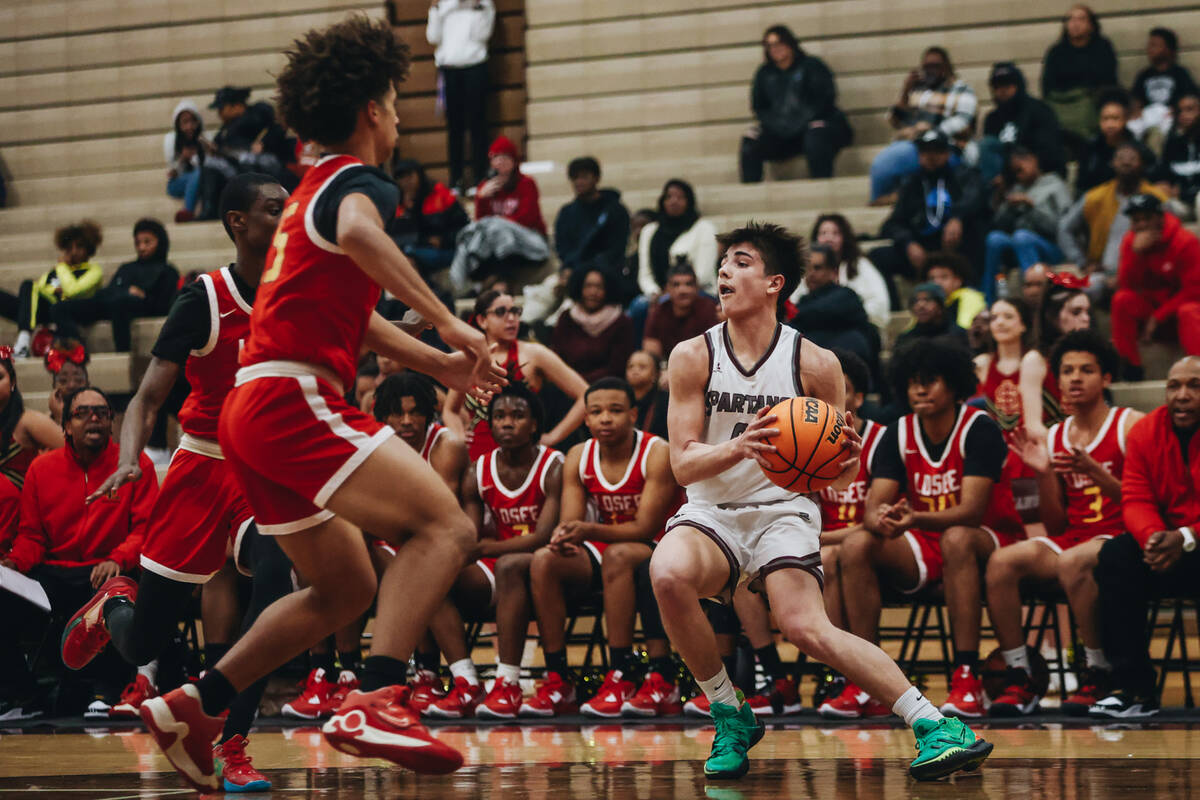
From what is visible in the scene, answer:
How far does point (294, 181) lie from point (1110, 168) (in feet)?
22.2

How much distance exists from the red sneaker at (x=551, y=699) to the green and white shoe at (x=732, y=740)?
2.41 metres

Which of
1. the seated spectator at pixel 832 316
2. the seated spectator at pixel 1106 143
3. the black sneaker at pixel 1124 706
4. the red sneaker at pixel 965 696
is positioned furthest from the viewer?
the seated spectator at pixel 1106 143

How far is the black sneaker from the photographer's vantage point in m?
6.64

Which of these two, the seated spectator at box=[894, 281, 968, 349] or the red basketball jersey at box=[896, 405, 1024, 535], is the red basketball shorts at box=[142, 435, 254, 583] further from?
the seated spectator at box=[894, 281, 968, 349]

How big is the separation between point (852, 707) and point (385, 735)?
11.7ft

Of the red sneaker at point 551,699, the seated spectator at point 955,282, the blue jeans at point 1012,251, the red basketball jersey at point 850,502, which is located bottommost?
the red sneaker at point 551,699

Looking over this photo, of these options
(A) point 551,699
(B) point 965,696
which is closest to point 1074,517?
(B) point 965,696

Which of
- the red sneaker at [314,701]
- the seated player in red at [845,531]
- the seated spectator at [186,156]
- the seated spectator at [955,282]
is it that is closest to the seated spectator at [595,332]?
the seated spectator at [955,282]

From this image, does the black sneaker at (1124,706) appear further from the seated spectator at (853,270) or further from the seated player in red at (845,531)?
the seated spectator at (853,270)

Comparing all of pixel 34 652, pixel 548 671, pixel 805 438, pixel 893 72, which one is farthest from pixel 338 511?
pixel 893 72

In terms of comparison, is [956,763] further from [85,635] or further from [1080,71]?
[1080,71]

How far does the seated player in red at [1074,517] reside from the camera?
6.90 metres

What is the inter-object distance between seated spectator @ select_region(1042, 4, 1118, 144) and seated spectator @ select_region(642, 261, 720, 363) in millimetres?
4181

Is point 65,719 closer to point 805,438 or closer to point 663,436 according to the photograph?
point 663,436
